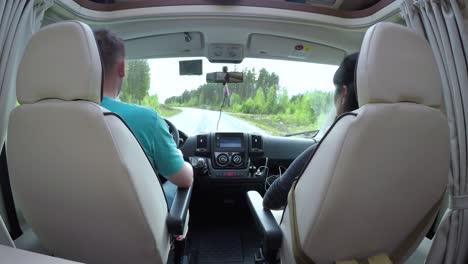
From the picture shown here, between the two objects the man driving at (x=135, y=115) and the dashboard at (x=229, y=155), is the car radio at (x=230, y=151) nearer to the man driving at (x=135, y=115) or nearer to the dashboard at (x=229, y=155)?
the dashboard at (x=229, y=155)

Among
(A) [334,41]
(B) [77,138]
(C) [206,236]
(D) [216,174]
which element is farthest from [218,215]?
(B) [77,138]

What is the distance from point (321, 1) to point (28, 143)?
2.38 metres

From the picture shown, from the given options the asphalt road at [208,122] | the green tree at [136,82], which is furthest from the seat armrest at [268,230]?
the green tree at [136,82]

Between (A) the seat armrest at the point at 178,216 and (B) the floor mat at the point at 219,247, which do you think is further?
(B) the floor mat at the point at 219,247

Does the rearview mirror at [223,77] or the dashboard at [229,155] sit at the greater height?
the rearview mirror at [223,77]

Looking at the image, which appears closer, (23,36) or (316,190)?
(316,190)

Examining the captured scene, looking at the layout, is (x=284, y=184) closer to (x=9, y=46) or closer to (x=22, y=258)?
(x=22, y=258)

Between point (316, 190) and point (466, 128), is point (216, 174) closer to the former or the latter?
point (316, 190)

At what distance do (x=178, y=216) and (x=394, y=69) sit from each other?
3.51 ft

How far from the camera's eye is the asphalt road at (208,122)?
2.70 meters

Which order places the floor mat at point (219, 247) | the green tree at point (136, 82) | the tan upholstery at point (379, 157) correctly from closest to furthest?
1. the tan upholstery at point (379, 157)
2. the floor mat at point (219, 247)
3. the green tree at point (136, 82)

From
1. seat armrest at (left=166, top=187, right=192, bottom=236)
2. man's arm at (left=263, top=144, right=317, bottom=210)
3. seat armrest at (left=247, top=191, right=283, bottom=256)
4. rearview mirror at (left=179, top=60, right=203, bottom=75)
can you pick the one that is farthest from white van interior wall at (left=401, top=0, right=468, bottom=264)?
rearview mirror at (left=179, top=60, right=203, bottom=75)

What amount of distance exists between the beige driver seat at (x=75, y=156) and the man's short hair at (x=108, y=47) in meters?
0.36

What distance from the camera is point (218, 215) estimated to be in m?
2.92
